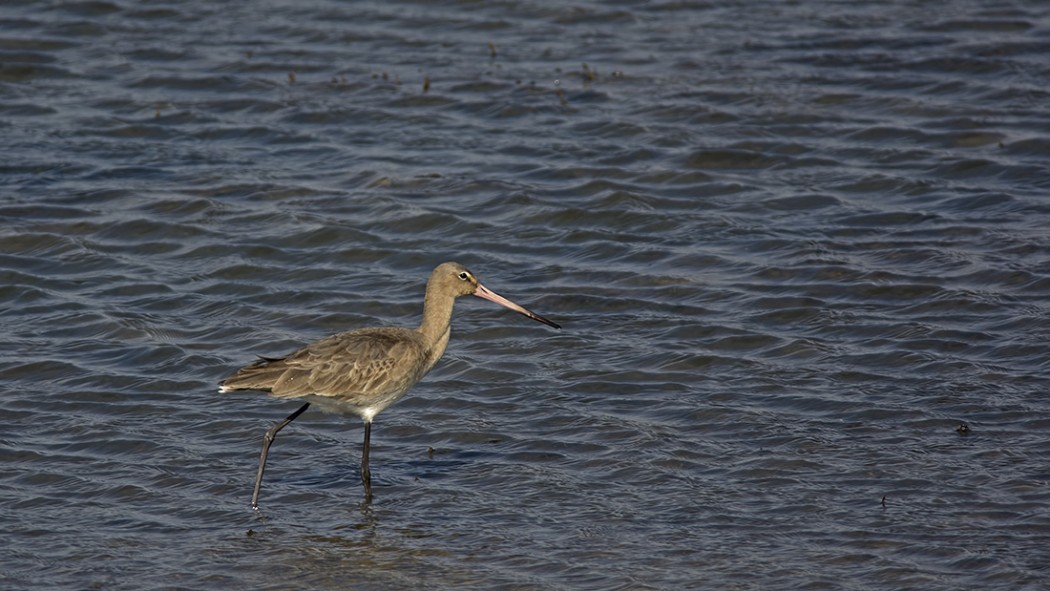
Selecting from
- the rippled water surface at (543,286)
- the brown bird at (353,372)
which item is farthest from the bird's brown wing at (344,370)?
the rippled water surface at (543,286)

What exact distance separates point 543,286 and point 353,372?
310 cm

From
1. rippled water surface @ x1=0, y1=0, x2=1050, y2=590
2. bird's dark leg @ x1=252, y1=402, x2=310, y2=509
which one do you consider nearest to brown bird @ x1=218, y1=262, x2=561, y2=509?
bird's dark leg @ x1=252, y1=402, x2=310, y2=509

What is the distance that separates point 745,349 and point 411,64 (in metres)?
6.33

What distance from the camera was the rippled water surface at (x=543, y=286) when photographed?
7.68m

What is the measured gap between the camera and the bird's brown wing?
8086mm

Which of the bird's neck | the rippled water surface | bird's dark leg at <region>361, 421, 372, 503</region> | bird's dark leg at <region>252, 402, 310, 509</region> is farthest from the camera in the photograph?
the bird's neck

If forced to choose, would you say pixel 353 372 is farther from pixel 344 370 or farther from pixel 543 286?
pixel 543 286

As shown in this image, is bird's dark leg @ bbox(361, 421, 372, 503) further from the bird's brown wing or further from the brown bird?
the bird's brown wing

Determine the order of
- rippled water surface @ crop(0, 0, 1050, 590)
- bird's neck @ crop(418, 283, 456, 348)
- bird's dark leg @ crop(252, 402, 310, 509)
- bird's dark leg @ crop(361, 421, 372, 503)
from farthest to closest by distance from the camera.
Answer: bird's neck @ crop(418, 283, 456, 348)
bird's dark leg @ crop(361, 421, 372, 503)
bird's dark leg @ crop(252, 402, 310, 509)
rippled water surface @ crop(0, 0, 1050, 590)

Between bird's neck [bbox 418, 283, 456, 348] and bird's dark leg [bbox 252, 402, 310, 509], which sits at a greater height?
bird's neck [bbox 418, 283, 456, 348]

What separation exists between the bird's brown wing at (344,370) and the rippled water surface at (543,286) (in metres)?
0.57

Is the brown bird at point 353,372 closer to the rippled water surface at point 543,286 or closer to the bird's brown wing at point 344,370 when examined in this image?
the bird's brown wing at point 344,370

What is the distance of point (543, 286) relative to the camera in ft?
36.5

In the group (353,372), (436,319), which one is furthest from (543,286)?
(353,372)
